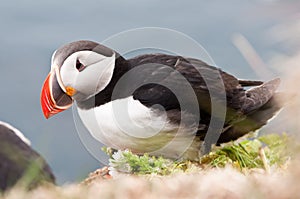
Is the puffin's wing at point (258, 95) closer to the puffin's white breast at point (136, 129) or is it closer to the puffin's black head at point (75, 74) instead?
the puffin's white breast at point (136, 129)

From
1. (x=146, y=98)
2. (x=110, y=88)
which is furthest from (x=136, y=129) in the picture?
(x=110, y=88)

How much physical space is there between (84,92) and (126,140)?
442 mm

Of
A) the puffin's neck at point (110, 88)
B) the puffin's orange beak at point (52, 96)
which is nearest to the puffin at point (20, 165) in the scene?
the puffin's orange beak at point (52, 96)

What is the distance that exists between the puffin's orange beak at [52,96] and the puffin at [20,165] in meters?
1.11

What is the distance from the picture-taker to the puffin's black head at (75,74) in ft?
12.4

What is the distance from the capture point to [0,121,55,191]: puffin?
252 cm

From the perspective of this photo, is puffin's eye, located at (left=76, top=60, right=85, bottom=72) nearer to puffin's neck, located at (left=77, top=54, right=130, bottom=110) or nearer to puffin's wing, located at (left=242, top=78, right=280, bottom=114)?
puffin's neck, located at (left=77, top=54, right=130, bottom=110)

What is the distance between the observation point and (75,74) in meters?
3.83

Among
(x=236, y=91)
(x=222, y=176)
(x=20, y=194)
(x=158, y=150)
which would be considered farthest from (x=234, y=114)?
(x=20, y=194)

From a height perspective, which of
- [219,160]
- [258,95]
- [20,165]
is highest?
[20,165]

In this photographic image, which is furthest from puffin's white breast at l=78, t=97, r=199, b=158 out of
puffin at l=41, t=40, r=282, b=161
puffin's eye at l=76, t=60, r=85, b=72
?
puffin's eye at l=76, t=60, r=85, b=72

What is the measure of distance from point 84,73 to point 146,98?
464mm

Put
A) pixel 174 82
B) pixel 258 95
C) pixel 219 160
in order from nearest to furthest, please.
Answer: pixel 174 82 < pixel 219 160 < pixel 258 95

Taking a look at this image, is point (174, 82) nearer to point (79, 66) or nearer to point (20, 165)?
point (79, 66)
